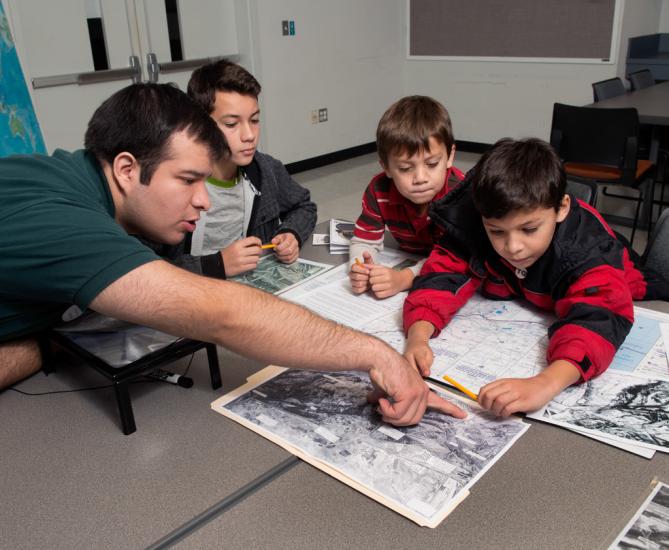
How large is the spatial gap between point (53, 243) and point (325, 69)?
16.3ft

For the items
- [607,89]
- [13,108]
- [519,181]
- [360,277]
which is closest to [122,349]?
[360,277]

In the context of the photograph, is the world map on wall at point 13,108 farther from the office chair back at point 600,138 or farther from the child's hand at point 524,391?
the office chair back at point 600,138

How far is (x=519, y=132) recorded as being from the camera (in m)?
5.65

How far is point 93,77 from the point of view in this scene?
13.2ft

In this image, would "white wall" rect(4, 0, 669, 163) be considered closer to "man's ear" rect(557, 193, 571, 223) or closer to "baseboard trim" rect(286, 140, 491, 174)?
"baseboard trim" rect(286, 140, 491, 174)

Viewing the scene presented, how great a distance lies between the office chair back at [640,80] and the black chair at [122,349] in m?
4.50

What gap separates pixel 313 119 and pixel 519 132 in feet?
6.50

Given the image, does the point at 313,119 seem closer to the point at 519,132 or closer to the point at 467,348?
the point at 519,132

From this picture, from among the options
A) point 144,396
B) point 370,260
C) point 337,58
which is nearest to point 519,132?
point 337,58

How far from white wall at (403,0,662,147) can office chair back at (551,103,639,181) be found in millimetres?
2220

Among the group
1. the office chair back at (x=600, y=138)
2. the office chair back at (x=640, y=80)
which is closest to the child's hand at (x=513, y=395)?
the office chair back at (x=600, y=138)

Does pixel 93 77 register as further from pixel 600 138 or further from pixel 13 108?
pixel 600 138

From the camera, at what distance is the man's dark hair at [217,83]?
172cm

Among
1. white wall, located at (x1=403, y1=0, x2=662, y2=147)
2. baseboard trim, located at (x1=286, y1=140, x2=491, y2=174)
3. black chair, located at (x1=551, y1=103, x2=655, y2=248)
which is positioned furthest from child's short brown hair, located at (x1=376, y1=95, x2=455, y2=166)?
white wall, located at (x1=403, y1=0, x2=662, y2=147)
